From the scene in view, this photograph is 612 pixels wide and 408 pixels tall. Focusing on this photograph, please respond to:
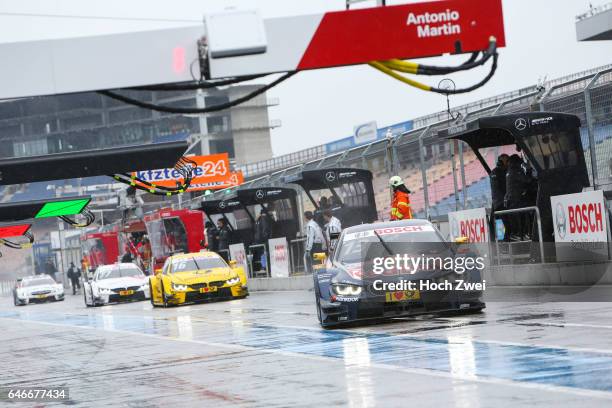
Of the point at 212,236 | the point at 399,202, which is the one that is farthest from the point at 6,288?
the point at 399,202

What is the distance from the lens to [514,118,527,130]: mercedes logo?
19750 mm

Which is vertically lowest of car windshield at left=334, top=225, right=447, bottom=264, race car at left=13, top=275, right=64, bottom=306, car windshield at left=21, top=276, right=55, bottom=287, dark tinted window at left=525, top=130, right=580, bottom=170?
race car at left=13, top=275, right=64, bottom=306

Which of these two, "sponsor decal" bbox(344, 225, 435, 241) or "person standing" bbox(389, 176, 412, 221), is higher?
"person standing" bbox(389, 176, 412, 221)

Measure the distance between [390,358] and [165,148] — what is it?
5094 mm

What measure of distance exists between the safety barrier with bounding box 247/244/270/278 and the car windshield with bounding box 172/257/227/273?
5335 mm

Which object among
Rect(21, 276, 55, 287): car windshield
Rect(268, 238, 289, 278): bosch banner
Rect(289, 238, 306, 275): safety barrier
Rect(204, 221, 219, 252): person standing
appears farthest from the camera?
Rect(21, 276, 55, 287): car windshield

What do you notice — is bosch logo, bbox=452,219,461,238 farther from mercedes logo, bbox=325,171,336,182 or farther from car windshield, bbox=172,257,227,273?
car windshield, bbox=172,257,227,273

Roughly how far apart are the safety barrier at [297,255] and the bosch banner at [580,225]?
1386 cm

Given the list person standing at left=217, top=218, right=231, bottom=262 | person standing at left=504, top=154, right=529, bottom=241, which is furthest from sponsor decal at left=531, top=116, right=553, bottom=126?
person standing at left=217, top=218, right=231, bottom=262

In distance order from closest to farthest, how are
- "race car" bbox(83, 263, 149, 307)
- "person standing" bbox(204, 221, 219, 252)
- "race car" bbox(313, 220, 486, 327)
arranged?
"race car" bbox(313, 220, 486, 327), "race car" bbox(83, 263, 149, 307), "person standing" bbox(204, 221, 219, 252)

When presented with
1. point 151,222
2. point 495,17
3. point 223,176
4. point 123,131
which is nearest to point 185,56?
point 495,17

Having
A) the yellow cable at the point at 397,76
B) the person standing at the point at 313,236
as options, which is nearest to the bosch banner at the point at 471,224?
the person standing at the point at 313,236

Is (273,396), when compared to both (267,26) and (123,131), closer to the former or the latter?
(267,26)

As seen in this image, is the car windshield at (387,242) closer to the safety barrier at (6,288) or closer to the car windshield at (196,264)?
the car windshield at (196,264)
